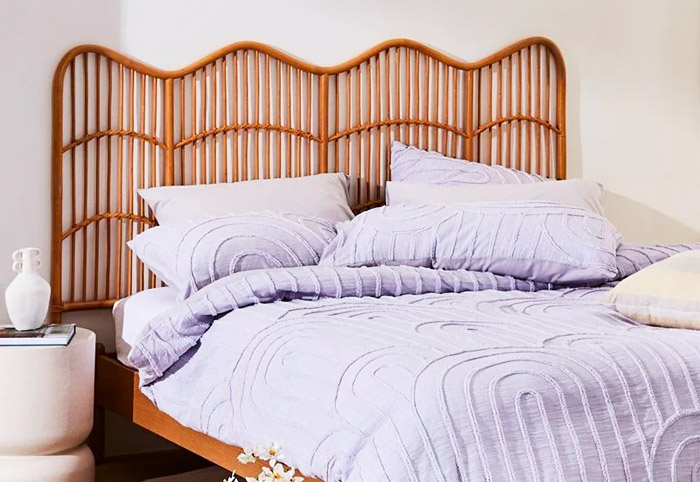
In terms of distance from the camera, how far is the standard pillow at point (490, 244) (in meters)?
2.66

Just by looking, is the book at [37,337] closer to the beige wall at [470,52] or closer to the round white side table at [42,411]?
the round white side table at [42,411]

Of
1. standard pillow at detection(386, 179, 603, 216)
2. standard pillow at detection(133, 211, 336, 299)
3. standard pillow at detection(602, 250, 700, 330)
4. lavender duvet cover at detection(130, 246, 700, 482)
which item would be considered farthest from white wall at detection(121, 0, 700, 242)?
standard pillow at detection(602, 250, 700, 330)

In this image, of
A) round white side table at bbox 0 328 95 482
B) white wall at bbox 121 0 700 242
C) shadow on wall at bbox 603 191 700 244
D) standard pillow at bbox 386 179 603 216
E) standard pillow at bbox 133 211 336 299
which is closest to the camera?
round white side table at bbox 0 328 95 482

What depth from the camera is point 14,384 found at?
2482 mm

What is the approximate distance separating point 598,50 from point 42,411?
95.6 inches

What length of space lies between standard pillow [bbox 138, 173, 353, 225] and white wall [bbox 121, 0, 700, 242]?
432 mm

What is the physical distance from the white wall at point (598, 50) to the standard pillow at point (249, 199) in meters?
0.43

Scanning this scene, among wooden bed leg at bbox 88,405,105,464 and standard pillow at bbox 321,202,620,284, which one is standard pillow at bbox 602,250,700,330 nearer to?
standard pillow at bbox 321,202,620,284

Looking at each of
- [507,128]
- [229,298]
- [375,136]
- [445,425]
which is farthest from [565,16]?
[445,425]

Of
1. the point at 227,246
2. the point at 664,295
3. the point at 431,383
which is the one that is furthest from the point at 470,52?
the point at 431,383

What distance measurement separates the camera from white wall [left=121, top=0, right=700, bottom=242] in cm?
330

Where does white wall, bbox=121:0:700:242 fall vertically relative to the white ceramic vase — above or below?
above

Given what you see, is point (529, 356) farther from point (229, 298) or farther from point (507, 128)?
point (507, 128)

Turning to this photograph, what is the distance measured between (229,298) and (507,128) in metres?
1.69
